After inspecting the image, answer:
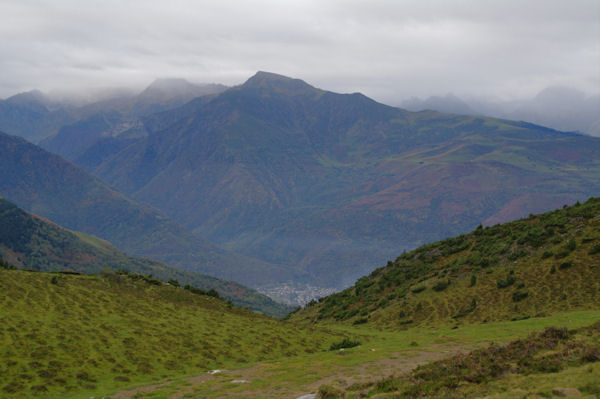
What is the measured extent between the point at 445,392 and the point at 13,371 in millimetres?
23347

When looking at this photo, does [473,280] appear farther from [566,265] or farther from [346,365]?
[346,365]

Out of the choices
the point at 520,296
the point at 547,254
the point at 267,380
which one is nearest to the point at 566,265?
the point at 547,254

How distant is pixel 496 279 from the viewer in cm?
4597

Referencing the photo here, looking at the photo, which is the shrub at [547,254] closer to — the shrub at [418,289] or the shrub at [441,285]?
the shrub at [441,285]

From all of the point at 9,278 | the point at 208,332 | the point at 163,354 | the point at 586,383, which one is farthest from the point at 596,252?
the point at 9,278

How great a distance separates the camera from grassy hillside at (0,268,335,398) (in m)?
25.9

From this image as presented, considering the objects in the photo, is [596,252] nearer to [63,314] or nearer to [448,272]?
[448,272]

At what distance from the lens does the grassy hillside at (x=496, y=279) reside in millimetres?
39312

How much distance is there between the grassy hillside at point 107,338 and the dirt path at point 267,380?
113 inches

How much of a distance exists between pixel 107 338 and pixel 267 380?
45.1ft

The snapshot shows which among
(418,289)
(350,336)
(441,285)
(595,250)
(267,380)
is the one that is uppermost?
(595,250)

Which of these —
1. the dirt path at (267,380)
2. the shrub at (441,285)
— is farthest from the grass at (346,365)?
the shrub at (441,285)

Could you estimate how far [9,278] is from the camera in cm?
4041

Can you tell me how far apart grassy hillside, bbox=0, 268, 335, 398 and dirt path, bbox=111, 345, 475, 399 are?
9.43ft
